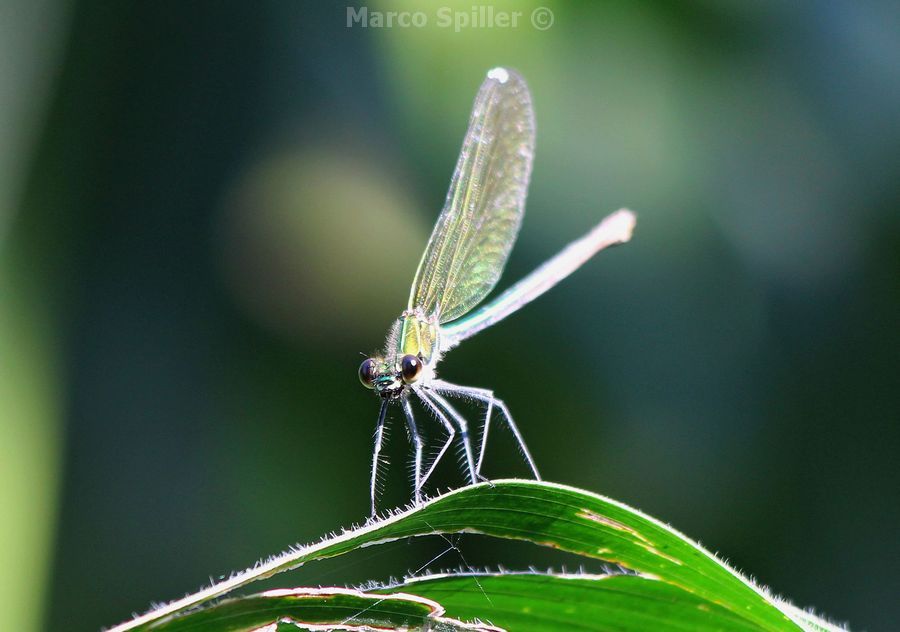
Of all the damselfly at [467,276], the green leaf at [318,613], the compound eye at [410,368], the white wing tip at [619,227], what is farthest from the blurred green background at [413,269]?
the green leaf at [318,613]

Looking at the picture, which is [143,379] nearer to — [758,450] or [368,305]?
[368,305]

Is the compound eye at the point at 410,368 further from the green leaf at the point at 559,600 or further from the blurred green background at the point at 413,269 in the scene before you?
the blurred green background at the point at 413,269

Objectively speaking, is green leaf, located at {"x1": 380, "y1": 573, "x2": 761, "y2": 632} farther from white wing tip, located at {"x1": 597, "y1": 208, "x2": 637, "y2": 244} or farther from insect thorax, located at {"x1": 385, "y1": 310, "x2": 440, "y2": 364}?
white wing tip, located at {"x1": 597, "y1": 208, "x2": 637, "y2": 244}

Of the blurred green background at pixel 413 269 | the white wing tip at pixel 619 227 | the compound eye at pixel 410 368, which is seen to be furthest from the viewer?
the blurred green background at pixel 413 269

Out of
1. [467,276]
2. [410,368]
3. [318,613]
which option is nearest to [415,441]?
[410,368]

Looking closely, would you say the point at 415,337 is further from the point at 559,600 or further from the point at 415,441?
the point at 559,600

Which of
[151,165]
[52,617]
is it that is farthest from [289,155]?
[52,617]

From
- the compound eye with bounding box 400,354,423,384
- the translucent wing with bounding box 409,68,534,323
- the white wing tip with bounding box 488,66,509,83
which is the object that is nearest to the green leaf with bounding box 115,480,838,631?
the compound eye with bounding box 400,354,423,384
